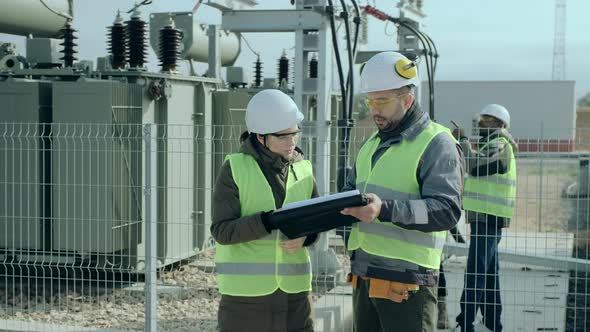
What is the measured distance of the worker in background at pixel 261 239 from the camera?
390 centimetres

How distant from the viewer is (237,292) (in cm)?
393

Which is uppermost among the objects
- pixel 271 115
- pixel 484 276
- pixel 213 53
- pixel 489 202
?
pixel 213 53

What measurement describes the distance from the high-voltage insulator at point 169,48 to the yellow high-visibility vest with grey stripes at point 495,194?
11.6 ft

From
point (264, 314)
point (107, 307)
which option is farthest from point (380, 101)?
point (107, 307)

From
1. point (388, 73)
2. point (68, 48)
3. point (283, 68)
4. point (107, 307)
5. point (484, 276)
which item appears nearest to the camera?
point (388, 73)

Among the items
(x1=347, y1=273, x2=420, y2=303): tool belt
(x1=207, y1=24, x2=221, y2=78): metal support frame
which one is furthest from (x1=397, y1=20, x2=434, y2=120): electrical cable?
(x1=347, y1=273, x2=420, y2=303): tool belt

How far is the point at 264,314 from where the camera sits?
3.90m

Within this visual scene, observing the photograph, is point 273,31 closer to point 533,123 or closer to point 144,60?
point 144,60

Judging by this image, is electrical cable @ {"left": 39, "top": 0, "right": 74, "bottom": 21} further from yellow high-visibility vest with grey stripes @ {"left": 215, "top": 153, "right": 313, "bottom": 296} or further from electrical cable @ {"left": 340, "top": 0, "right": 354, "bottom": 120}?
yellow high-visibility vest with grey stripes @ {"left": 215, "top": 153, "right": 313, "bottom": 296}

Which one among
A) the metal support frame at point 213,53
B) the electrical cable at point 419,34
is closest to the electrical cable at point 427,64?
the electrical cable at point 419,34

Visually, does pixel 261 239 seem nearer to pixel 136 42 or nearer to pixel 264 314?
pixel 264 314

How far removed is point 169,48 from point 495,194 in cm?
391

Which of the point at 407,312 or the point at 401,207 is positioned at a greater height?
the point at 401,207

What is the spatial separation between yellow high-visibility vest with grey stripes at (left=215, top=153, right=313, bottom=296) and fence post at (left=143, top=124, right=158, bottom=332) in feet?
5.39
